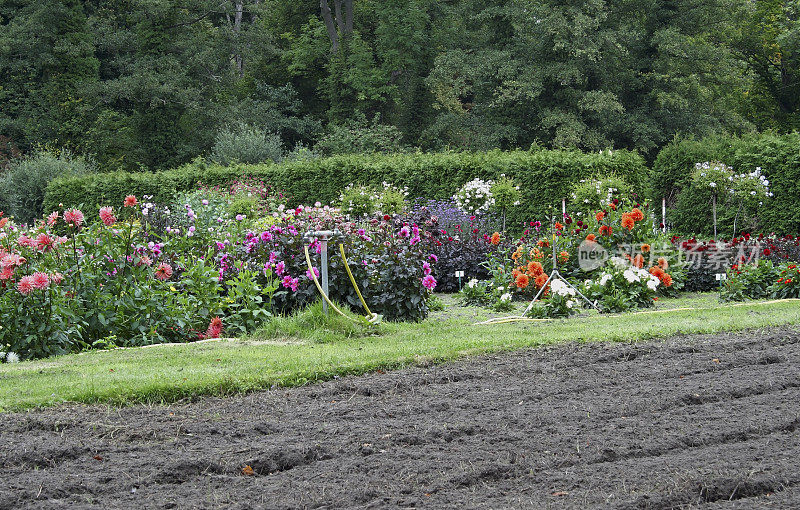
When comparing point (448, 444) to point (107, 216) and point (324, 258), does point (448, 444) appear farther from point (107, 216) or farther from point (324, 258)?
point (107, 216)

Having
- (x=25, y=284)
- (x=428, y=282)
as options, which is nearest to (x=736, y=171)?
(x=428, y=282)

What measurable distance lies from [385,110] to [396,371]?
26032mm

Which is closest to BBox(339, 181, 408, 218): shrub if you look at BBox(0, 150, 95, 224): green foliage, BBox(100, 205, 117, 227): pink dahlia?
BBox(100, 205, 117, 227): pink dahlia

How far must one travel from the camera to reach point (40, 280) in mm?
5973

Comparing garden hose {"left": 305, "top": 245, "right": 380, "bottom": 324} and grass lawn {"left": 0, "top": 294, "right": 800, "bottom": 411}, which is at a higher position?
garden hose {"left": 305, "top": 245, "right": 380, "bottom": 324}

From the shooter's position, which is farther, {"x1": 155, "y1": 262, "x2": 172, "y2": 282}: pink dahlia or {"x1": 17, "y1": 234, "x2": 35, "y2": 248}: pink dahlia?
{"x1": 155, "y1": 262, "x2": 172, "y2": 282}: pink dahlia

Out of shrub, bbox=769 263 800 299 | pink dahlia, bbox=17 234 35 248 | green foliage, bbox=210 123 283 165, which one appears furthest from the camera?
green foliage, bbox=210 123 283 165

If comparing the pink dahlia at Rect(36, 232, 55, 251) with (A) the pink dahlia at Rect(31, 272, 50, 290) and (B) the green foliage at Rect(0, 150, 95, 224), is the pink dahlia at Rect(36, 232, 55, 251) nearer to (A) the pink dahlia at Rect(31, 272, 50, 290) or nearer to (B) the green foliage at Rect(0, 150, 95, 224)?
(A) the pink dahlia at Rect(31, 272, 50, 290)

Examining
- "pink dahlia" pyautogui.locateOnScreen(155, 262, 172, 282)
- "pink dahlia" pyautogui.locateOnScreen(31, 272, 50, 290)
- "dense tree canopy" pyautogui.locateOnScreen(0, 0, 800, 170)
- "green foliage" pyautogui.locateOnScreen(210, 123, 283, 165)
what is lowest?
"pink dahlia" pyautogui.locateOnScreen(155, 262, 172, 282)

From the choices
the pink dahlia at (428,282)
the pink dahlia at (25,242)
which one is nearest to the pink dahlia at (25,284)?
the pink dahlia at (25,242)

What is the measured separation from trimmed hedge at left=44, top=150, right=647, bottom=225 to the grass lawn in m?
6.61

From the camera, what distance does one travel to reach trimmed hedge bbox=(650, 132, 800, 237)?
495 inches

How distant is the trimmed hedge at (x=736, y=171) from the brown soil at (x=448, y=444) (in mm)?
8166

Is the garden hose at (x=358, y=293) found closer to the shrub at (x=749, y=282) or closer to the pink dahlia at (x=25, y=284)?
the pink dahlia at (x=25, y=284)
